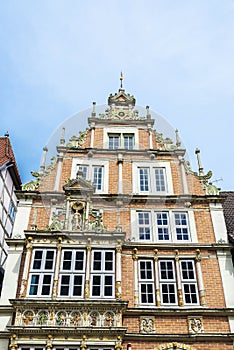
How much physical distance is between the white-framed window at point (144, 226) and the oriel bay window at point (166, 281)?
1060 millimetres

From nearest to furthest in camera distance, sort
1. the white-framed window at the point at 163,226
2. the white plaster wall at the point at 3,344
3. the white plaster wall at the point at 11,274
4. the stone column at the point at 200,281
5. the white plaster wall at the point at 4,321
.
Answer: the white plaster wall at the point at 3,344, the white plaster wall at the point at 4,321, the white plaster wall at the point at 11,274, the stone column at the point at 200,281, the white-framed window at the point at 163,226

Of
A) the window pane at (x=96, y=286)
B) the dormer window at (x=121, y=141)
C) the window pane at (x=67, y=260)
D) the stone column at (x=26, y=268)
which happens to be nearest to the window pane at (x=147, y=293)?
the window pane at (x=96, y=286)

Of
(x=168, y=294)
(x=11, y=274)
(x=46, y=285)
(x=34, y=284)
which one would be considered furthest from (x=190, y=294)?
(x=11, y=274)

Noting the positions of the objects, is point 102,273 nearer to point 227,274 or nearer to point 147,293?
point 147,293

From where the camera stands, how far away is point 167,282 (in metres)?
15.1

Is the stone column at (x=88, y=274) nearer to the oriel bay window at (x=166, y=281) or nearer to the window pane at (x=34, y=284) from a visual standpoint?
the window pane at (x=34, y=284)

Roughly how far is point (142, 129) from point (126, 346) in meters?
10.6

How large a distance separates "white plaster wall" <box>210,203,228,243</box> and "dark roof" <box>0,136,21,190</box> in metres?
10.5

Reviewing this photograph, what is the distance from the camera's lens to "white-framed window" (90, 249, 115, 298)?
14336mm

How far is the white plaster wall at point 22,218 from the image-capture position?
16.1 metres

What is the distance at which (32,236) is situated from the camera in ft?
50.7

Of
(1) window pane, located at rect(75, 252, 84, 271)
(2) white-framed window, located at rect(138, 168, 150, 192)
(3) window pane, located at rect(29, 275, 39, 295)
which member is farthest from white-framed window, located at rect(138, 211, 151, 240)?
(3) window pane, located at rect(29, 275, 39, 295)

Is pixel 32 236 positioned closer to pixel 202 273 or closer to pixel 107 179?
pixel 107 179

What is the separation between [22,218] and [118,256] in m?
4.41
